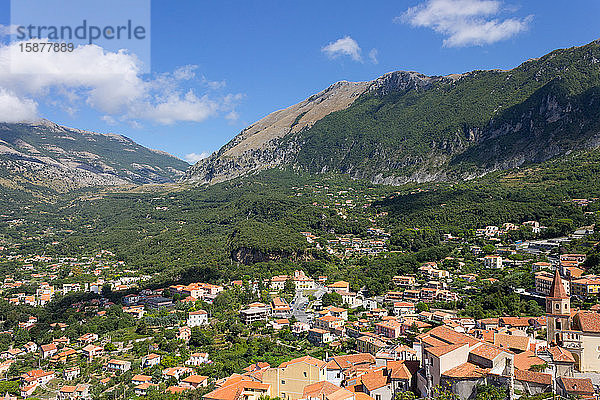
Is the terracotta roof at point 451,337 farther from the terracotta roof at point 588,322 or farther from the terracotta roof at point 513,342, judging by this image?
the terracotta roof at point 588,322

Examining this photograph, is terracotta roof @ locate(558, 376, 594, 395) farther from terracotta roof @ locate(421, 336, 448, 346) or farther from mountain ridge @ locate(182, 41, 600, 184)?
mountain ridge @ locate(182, 41, 600, 184)

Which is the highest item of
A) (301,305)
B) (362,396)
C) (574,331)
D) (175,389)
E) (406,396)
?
(574,331)

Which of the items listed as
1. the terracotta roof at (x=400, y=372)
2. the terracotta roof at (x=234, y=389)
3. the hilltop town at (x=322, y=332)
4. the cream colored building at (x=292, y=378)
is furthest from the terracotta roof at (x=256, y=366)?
the terracotta roof at (x=400, y=372)

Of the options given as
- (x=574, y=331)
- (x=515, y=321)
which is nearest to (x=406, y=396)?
(x=574, y=331)

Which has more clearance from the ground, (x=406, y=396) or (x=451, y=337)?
(x=451, y=337)

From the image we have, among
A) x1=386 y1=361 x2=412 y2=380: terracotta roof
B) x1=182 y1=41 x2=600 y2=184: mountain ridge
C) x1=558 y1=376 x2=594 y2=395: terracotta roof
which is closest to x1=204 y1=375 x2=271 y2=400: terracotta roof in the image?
x1=386 y1=361 x2=412 y2=380: terracotta roof

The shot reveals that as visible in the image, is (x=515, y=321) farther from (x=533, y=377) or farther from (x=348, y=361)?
(x=533, y=377)
